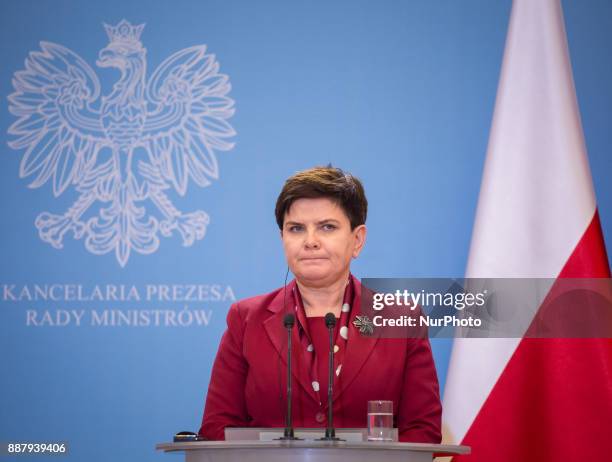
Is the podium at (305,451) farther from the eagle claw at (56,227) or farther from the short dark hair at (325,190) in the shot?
the eagle claw at (56,227)

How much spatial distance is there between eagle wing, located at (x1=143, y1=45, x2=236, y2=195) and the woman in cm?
111

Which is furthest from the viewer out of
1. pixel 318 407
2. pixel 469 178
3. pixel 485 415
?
pixel 469 178

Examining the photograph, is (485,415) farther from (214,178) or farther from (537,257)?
(214,178)

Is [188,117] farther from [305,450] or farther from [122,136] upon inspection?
[305,450]

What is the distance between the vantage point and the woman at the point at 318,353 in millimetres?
2975

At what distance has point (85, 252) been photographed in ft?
13.5

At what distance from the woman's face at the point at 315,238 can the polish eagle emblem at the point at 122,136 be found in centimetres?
110

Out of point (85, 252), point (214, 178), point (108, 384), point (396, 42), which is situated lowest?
point (108, 384)

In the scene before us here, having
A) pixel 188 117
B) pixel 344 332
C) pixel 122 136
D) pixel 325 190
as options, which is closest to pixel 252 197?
pixel 188 117

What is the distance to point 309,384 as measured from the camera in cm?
296

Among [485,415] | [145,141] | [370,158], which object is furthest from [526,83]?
[145,141]

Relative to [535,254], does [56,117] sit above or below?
above

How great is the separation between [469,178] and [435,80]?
1.67ft

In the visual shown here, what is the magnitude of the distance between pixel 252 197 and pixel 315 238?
1.11 meters
